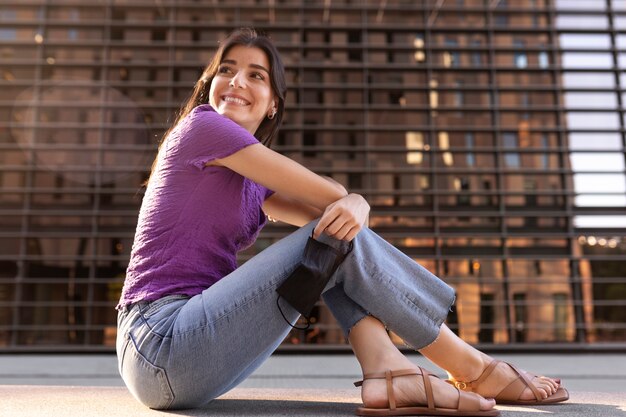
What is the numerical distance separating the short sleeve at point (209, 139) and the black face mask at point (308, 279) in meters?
0.40

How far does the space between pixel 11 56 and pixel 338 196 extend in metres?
6.13

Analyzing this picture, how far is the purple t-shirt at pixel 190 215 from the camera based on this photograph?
68.7 inches

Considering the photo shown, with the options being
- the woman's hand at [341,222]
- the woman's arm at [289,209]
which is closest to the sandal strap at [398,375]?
the woman's hand at [341,222]

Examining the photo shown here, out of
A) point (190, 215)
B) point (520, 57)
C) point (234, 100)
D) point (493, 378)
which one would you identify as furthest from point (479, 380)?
point (520, 57)

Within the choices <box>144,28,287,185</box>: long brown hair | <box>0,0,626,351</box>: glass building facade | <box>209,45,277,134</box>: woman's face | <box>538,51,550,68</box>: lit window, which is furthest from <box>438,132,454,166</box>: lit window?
<box>209,45,277,134</box>: woman's face

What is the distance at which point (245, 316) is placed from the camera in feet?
5.25

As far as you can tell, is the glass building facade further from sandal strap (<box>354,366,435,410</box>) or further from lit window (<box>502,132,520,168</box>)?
sandal strap (<box>354,366,435,410</box>)

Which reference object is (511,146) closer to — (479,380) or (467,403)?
(479,380)

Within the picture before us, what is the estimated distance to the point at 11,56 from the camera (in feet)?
21.4

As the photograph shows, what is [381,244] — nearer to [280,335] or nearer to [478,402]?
[280,335]

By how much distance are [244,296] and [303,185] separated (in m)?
0.40

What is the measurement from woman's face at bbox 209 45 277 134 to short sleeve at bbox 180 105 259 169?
27 cm

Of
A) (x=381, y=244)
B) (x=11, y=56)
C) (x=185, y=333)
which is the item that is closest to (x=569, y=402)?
(x=381, y=244)

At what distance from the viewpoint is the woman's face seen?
2.08 m
